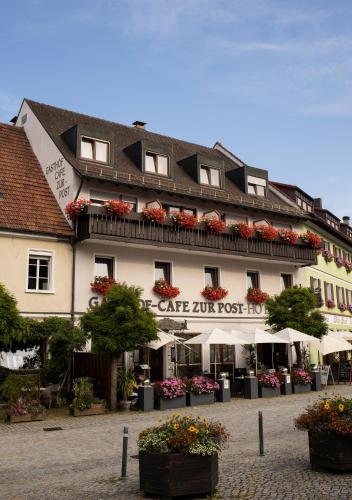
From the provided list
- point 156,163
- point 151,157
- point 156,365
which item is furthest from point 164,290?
point 151,157

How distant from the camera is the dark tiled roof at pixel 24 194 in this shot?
21.8 m

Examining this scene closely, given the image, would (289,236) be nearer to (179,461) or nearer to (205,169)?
(205,169)

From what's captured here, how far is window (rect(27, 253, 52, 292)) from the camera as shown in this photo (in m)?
21.8

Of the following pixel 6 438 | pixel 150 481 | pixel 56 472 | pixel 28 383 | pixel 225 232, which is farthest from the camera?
pixel 225 232

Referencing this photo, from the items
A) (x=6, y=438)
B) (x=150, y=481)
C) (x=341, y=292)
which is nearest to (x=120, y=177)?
(x=6, y=438)

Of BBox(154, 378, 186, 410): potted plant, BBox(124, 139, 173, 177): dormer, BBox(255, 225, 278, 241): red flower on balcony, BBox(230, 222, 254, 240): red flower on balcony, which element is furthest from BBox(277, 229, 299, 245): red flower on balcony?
BBox(154, 378, 186, 410): potted plant

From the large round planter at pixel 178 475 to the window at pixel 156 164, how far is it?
2015 cm

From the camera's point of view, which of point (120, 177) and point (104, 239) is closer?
point (104, 239)

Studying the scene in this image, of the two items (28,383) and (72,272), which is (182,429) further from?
(72,272)

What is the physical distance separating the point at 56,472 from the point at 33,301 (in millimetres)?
12641

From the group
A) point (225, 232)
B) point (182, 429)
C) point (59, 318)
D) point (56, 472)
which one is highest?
point (225, 232)

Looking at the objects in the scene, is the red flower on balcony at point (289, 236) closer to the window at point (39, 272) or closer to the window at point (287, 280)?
the window at point (287, 280)

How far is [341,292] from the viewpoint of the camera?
39.4 metres

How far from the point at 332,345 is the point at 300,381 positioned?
144 inches
